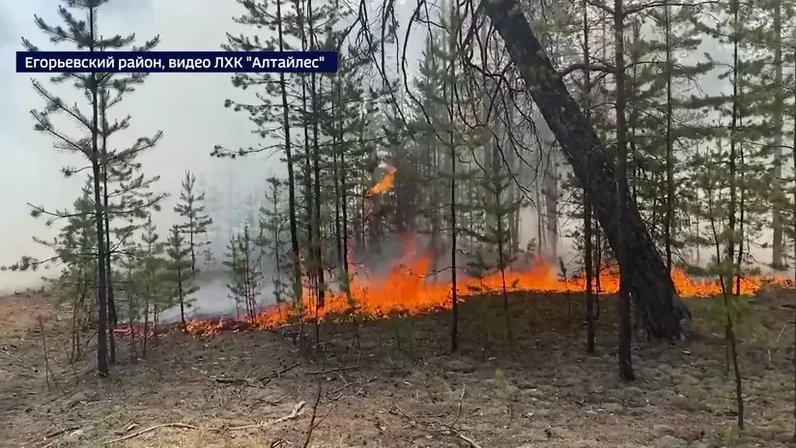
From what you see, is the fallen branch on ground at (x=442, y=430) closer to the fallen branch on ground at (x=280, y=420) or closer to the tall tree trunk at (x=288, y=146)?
the fallen branch on ground at (x=280, y=420)

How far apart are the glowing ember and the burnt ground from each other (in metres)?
1.87

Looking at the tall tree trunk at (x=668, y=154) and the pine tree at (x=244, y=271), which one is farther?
the pine tree at (x=244, y=271)

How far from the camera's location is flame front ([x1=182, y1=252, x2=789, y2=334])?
6.77m

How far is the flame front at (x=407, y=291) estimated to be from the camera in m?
6.77

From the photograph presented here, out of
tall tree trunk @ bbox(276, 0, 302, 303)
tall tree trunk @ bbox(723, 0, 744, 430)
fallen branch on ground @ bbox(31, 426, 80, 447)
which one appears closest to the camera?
tall tree trunk @ bbox(723, 0, 744, 430)

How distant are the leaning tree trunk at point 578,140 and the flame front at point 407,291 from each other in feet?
6.42

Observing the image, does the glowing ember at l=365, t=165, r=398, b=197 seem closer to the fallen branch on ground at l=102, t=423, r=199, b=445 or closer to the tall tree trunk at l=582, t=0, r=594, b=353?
the tall tree trunk at l=582, t=0, r=594, b=353

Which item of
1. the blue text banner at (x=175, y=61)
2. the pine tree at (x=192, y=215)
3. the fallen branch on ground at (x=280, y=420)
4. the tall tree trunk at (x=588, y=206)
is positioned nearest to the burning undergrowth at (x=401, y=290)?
the pine tree at (x=192, y=215)

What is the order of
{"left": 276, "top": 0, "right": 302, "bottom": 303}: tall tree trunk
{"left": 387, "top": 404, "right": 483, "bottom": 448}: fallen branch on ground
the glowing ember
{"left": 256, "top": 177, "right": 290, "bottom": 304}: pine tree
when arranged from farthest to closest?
{"left": 256, "top": 177, "right": 290, "bottom": 304}: pine tree, {"left": 276, "top": 0, "right": 302, "bottom": 303}: tall tree trunk, the glowing ember, {"left": 387, "top": 404, "right": 483, "bottom": 448}: fallen branch on ground

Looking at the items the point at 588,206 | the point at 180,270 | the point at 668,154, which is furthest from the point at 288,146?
the point at 668,154

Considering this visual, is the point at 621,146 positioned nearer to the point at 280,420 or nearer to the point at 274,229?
the point at 280,420

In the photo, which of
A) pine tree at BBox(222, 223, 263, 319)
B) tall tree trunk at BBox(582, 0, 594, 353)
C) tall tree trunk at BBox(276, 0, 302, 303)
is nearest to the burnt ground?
tall tree trunk at BBox(582, 0, 594, 353)

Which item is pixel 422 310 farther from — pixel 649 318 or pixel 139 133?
pixel 139 133

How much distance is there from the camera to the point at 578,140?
4902mm
